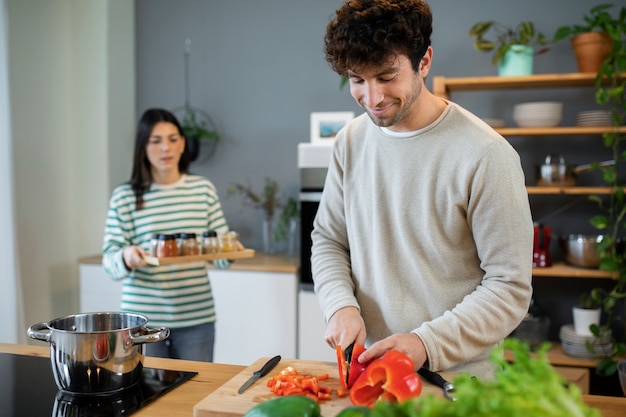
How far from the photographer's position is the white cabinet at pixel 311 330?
3.02m

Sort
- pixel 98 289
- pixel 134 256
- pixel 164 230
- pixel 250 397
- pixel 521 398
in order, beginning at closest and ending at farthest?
1. pixel 521 398
2. pixel 250 397
3. pixel 134 256
4. pixel 164 230
5. pixel 98 289

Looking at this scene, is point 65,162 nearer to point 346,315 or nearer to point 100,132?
point 100,132

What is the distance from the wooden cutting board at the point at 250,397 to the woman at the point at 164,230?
3.36 feet

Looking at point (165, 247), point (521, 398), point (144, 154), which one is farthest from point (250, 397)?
point (144, 154)

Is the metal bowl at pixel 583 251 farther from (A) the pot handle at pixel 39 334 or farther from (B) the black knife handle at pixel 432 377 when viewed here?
(A) the pot handle at pixel 39 334

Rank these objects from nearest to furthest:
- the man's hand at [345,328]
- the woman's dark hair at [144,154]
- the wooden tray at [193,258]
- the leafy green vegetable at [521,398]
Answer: the leafy green vegetable at [521,398] → the man's hand at [345,328] → the wooden tray at [193,258] → the woman's dark hair at [144,154]

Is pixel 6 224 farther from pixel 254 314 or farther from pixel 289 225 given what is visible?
pixel 289 225

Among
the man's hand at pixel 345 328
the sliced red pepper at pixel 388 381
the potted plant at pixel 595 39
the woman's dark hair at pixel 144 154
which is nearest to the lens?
the sliced red pepper at pixel 388 381

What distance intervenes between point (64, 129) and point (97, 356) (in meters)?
2.69

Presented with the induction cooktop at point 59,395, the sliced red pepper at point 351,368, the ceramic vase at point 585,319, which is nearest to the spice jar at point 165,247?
the induction cooktop at point 59,395

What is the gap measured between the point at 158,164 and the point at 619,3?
242cm

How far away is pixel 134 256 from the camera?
2.12 m

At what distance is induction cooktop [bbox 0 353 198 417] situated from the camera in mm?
1159

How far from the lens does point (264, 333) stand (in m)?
3.11
